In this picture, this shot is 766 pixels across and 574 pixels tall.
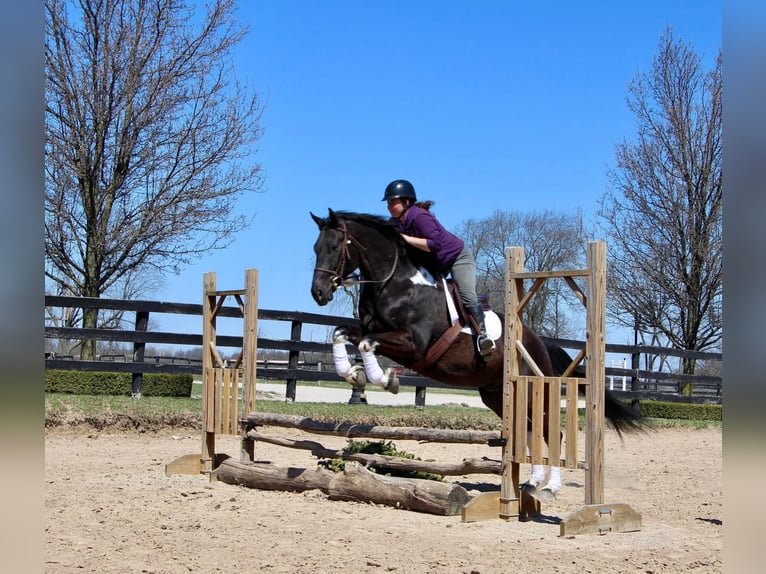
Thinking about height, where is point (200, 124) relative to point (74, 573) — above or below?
above

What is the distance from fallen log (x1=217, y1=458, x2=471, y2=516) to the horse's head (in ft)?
5.13

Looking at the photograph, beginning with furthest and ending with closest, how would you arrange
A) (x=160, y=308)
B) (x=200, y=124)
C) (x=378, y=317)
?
(x=200, y=124)
(x=160, y=308)
(x=378, y=317)

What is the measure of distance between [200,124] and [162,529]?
14.4m

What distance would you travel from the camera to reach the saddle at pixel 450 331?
683 centimetres

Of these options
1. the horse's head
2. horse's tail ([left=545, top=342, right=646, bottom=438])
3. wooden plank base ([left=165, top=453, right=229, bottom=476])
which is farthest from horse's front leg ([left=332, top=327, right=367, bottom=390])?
wooden plank base ([left=165, top=453, right=229, bottom=476])

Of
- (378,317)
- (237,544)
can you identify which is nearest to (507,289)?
(378,317)

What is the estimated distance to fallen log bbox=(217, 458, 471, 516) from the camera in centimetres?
620

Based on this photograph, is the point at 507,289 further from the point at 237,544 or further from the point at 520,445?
the point at 237,544

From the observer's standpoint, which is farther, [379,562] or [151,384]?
[151,384]

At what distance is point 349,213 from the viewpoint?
7.09 m

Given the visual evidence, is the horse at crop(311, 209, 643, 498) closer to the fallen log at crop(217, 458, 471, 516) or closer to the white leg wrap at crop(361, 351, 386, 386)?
the white leg wrap at crop(361, 351, 386, 386)

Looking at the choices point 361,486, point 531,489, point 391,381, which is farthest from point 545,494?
point 391,381

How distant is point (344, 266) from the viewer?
6.81 meters
